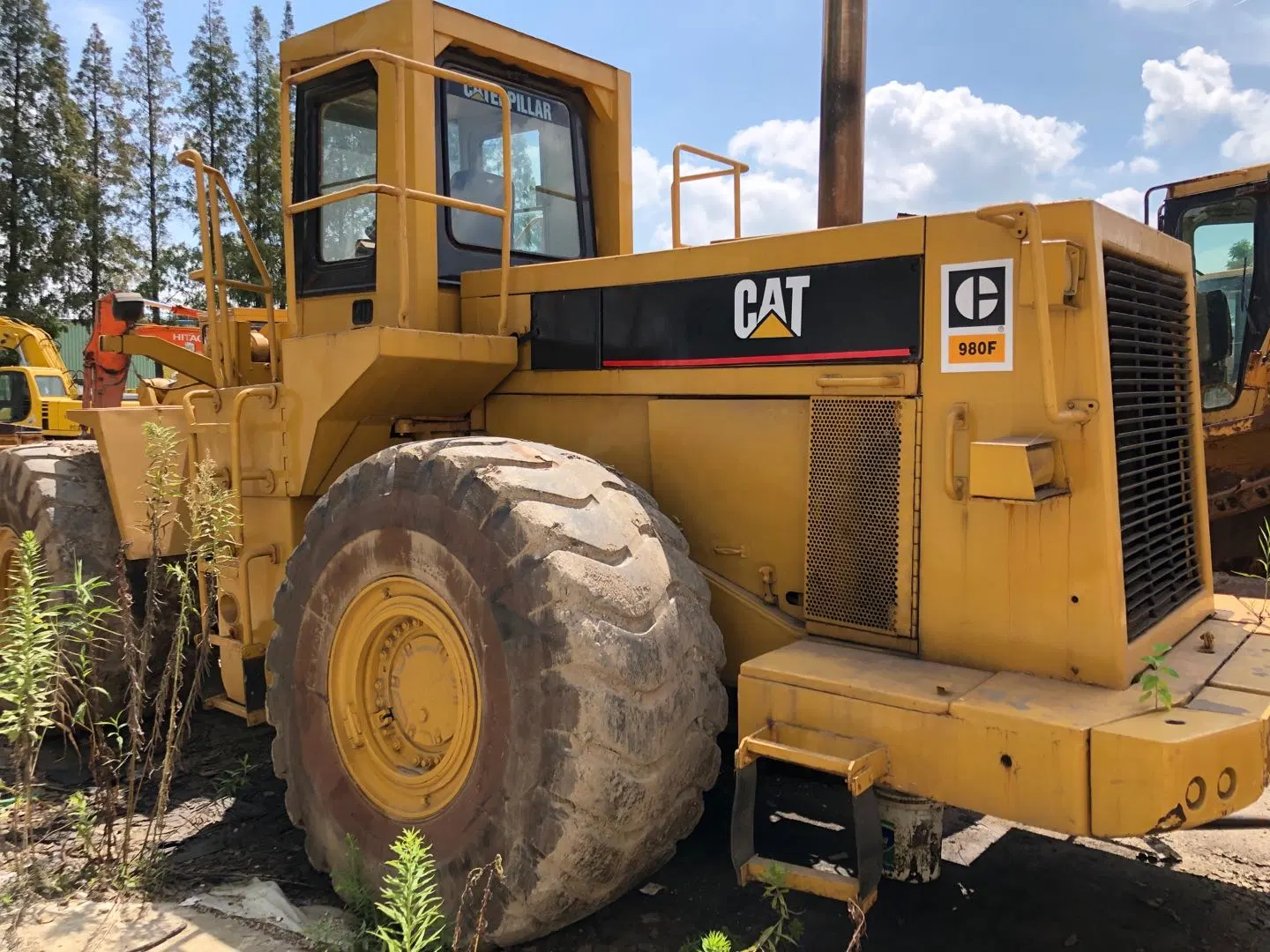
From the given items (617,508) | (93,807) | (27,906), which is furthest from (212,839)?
(617,508)

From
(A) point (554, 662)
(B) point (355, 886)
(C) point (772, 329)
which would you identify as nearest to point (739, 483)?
(C) point (772, 329)

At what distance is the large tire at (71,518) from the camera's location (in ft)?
16.7

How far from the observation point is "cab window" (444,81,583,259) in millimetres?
4520

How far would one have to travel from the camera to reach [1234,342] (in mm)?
8844

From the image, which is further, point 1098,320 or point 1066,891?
point 1066,891

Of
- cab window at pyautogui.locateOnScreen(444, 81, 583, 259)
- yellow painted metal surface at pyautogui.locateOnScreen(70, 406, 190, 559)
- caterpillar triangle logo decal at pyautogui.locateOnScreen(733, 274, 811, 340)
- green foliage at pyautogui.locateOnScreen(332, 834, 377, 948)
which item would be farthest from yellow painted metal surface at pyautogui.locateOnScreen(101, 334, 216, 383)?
caterpillar triangle logo decal at pyautogui.locateOnScreen(733, 274, 811, 340)

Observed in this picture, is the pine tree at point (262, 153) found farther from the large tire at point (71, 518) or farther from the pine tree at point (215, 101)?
the large tire at point (71, 518)

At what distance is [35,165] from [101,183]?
68.3 inches

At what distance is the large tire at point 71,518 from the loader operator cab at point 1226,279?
8247mm

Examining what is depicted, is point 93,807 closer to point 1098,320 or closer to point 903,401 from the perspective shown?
point 903,401

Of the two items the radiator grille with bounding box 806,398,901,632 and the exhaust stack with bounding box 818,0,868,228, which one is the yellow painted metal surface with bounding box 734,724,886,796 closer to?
the radiator grille with bounding box 806,398,901,632

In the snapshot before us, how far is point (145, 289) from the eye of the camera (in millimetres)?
29922

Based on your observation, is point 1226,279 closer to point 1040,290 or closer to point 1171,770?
point 1040,290

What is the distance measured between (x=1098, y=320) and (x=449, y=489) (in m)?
1.94
